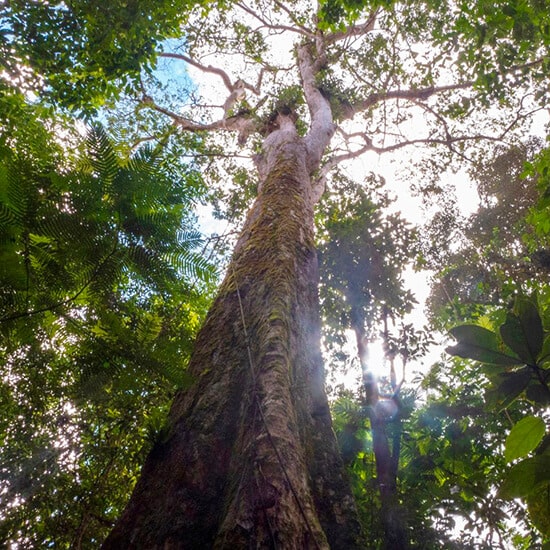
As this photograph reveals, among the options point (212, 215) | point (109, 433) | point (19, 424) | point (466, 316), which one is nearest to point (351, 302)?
point (466, 316)

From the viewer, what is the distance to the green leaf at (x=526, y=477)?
132 cm

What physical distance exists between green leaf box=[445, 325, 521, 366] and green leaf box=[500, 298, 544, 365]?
61 millimetres

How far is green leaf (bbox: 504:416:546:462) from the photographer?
52.9 inches

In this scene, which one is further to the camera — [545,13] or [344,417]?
[344,417]

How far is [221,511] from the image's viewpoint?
4.43ft

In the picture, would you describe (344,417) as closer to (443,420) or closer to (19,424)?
(443,420)

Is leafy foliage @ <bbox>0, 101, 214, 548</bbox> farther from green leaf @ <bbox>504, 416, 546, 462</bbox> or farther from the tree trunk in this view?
green leaf @ <bbox>504, 416, 546, 462</bbox>

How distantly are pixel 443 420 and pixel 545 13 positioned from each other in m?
3.89

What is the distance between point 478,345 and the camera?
1551 mm

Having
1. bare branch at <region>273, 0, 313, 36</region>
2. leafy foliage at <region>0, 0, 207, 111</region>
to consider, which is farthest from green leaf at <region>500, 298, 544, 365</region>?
bare branch at <region>273, 0, 313, 36</region>

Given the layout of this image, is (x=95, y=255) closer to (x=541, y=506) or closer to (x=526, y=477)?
(x=526, y=477)

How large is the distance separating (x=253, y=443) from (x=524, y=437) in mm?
981

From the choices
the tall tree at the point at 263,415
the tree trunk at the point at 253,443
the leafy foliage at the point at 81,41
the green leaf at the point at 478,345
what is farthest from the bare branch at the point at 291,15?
the green leaf at the point at 478,345

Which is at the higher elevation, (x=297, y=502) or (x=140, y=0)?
(x=140, y=0)
